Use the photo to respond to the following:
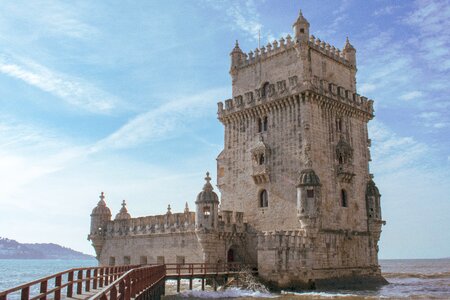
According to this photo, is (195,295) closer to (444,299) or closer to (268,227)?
(268,227)

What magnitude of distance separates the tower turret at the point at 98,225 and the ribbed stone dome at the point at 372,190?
78.5 feet

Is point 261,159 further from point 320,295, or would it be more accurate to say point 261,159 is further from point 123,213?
point 123,213

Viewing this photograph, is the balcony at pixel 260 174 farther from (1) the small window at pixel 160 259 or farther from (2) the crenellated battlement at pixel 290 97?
(1) the small window at pixel 160 259

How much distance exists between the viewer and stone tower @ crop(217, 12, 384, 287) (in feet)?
105

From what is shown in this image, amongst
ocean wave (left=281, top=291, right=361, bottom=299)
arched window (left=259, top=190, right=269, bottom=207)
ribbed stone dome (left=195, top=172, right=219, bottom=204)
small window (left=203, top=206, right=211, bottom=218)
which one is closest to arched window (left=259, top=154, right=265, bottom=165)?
arched window (left=259, top=190, right=269, bottom=207)

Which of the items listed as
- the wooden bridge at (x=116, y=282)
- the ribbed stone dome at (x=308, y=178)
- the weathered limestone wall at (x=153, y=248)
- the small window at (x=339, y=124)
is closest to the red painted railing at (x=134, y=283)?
the wooden bridge at (x=116, y=282)

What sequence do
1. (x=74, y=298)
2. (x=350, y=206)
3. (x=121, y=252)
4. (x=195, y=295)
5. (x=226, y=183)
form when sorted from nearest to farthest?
(x=74, y=298) → (x=195, y=295) → (x=350, y=206) → (x=226, y=183) → (x=121, y=252)

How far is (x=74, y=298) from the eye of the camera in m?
15.2

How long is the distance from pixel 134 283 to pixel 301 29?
2580 cm

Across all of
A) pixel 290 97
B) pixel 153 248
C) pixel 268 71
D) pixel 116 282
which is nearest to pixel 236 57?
pixel 268 71

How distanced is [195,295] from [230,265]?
490cm

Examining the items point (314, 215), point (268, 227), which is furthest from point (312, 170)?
point (268, 227)

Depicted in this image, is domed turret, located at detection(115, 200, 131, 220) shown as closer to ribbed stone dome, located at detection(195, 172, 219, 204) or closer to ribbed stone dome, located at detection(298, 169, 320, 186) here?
ribbed stone dome, located at detection(195, 172, 219, 204)

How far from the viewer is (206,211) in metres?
34.0
